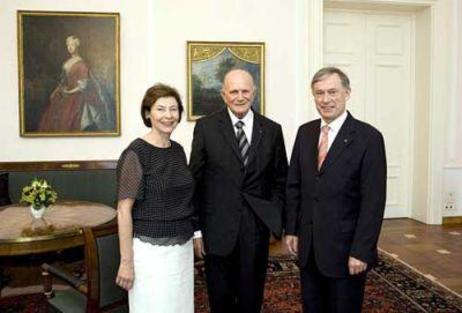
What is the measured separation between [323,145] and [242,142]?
43 centimetres

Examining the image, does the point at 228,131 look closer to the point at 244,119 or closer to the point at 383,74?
the point at 244,119

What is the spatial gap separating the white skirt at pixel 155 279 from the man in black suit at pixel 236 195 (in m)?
0.32

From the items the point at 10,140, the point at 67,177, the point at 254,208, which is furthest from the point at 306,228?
the point at 10,140

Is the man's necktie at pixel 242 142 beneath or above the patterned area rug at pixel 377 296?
above

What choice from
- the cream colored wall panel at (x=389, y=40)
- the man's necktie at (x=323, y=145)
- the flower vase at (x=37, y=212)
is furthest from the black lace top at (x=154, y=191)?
the cream colored wall panel at (x=389, y=40)

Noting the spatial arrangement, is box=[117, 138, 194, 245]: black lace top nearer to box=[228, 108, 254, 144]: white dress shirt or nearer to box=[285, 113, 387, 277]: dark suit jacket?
box=[228, 108, 254, 144]: white dress shirt

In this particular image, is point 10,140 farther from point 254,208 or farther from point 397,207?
point 397,207

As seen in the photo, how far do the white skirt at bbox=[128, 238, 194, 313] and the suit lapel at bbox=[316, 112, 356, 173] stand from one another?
806 millimetres

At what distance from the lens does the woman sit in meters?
1.85

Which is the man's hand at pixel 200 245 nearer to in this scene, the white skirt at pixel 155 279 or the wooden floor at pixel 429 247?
the white skirt at pixel 155 279

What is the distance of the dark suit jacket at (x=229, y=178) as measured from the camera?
85.6 inches

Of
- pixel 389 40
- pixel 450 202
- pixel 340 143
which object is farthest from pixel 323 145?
pixel 450 202

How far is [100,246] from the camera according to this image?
6.40 feet

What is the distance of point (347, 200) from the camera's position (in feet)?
6.41
